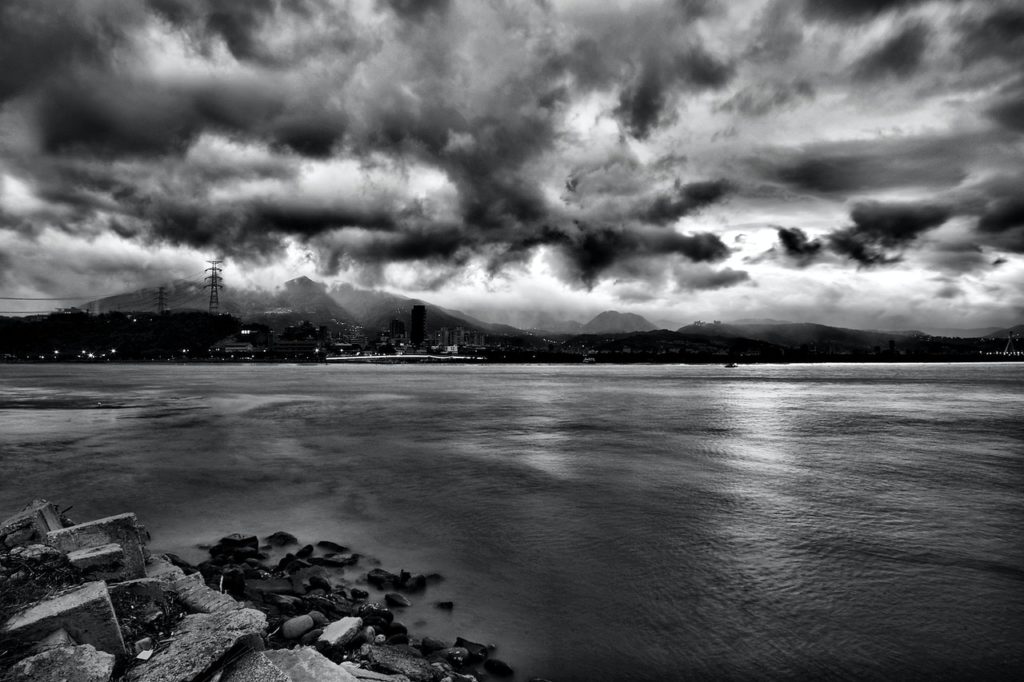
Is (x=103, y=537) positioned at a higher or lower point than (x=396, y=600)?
higher

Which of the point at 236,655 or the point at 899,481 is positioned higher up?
the point at 236,655

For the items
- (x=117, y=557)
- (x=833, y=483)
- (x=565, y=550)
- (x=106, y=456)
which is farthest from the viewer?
(x=106, y=456)

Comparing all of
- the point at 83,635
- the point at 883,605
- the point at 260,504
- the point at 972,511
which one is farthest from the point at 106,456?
the point at 972,511

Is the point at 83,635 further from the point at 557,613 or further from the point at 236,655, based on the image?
the point at 557,613

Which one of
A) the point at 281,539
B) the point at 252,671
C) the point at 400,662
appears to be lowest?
the point at 281,539

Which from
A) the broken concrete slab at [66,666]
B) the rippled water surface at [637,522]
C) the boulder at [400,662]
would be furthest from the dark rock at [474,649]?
the broken concrete slab at [66,666]

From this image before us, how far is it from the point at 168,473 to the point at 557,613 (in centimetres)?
1736

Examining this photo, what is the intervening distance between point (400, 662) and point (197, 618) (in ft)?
7.67

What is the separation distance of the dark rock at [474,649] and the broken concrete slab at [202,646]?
117 inches

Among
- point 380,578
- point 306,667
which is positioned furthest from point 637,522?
point 306,667

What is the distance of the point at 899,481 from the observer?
19406mm

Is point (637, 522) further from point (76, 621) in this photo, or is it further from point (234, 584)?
point (76, 621)

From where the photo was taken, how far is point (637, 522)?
13898 millimetres

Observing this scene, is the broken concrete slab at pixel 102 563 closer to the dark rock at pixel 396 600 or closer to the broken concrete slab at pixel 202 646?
the broken concrete slab at pixel 202 646
